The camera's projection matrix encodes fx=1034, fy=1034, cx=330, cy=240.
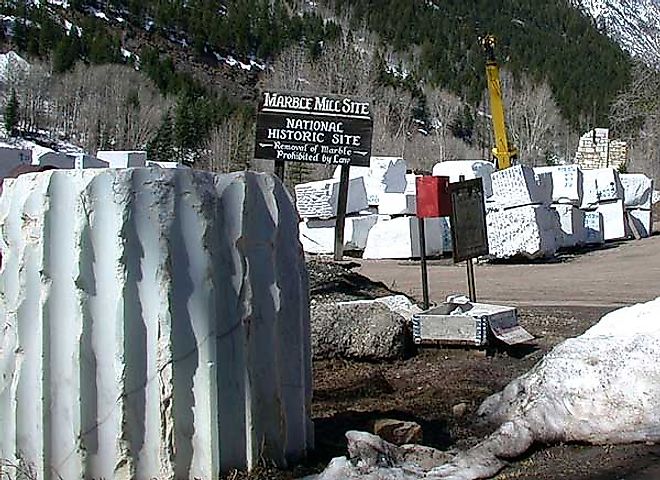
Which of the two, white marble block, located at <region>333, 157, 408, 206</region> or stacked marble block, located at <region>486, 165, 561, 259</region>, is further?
white marble block, located at <region>333, 157, 408, 206</region>

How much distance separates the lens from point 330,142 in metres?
17.8

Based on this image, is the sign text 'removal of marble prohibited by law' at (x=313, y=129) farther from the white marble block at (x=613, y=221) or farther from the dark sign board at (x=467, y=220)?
the white marble block at (x=613, y=221)

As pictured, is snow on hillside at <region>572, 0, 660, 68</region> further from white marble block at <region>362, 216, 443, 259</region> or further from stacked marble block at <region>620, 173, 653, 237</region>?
white marble block at <region>362, 216, 443, 259</region>

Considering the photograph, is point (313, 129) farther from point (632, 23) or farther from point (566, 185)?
point (632, 23)

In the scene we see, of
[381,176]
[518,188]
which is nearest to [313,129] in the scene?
[518,188]

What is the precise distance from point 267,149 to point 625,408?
12318 millimetres

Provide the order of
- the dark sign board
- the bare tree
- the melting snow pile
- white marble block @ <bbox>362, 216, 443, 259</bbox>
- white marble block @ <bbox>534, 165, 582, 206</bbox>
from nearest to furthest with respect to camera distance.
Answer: the melting snow pile
the dark sign board
white marble block @ <bbox>362, 216, 443, 259</bbox>
white marble block @ <bbox>534, 165, 582, 206</bbox>
the bare tree

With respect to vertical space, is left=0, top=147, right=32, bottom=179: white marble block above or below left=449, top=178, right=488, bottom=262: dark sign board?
above

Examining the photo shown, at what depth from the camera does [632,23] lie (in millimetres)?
85375

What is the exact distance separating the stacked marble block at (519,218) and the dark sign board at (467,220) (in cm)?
1307

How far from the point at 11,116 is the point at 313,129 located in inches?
2565

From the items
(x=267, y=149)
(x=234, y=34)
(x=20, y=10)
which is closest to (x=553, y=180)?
(x=267, y=149)

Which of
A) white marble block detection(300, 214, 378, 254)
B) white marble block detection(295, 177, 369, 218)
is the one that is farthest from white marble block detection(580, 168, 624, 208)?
white marble block detection(295, 177, 369, 218)

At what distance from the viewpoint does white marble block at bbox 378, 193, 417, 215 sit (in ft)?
83.7
